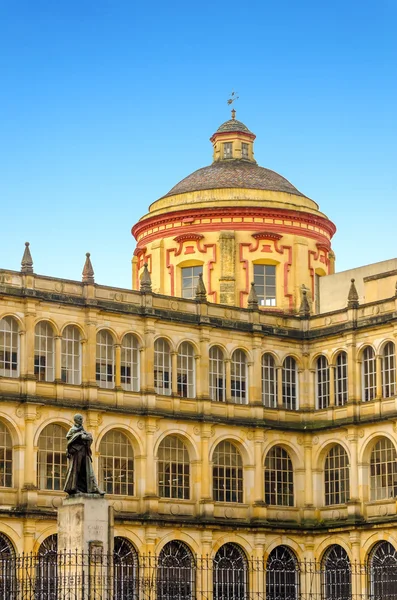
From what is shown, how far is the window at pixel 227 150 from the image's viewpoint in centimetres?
8644

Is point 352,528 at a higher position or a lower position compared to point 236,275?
lower

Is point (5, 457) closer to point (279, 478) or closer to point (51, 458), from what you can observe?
point (51, 458)

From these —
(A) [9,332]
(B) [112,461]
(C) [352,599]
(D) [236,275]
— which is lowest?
(C) [352,599]

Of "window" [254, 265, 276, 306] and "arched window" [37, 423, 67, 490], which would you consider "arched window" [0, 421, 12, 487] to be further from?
"window" [254, 265, 276, 306]

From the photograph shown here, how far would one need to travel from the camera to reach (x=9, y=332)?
67375 mm

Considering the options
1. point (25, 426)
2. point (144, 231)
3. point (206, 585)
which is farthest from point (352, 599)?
point (144, 231)

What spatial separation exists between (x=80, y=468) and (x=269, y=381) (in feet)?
109

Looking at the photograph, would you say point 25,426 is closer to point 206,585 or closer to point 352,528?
point 206,585

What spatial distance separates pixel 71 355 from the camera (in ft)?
228

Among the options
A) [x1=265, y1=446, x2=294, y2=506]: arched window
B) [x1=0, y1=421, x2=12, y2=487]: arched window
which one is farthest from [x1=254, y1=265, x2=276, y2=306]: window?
[x1=0, y1=421, x2=12, y2=487]: arched window

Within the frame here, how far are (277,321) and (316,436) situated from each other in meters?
6.12

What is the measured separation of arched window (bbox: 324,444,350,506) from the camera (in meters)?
74.6

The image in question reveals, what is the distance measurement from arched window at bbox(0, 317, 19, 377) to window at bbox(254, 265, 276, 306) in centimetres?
1741

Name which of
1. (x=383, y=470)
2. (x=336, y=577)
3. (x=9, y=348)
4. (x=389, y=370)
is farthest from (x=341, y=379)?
(x=9, y=348)
